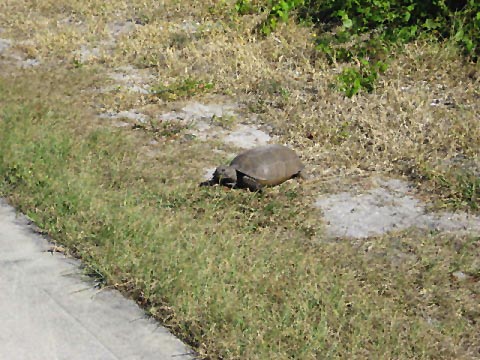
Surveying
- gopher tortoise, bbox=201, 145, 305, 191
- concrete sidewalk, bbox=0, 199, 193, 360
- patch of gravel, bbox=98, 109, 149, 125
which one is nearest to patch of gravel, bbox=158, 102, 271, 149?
patch of gravel, bbox=98, 109, 149, 125

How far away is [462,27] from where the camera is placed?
7.71 m

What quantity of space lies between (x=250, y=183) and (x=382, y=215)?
0.95 m

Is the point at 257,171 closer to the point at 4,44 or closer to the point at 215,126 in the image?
the point at 215,126

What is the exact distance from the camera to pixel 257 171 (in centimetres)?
546

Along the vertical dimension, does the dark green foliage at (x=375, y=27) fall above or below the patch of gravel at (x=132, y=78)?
above

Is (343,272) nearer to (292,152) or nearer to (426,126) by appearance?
(292,152)

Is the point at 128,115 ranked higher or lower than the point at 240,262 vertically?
lower

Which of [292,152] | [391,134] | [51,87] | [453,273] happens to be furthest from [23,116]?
[453,273]

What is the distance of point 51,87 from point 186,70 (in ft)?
4.53

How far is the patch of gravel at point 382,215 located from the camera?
5020 mm

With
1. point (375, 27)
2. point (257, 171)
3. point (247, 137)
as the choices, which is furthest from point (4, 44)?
point (257, 171)

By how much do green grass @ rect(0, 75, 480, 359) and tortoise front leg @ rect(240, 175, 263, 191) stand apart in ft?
0.25

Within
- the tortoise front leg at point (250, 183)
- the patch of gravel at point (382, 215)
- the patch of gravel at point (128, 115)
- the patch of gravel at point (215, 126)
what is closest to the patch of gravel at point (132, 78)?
the patch of gravel at point (128, 115)

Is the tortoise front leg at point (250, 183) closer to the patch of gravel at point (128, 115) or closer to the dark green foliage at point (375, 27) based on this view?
the patch of gravel at point (128, 115)
